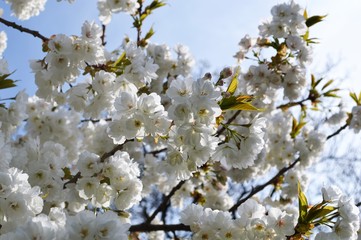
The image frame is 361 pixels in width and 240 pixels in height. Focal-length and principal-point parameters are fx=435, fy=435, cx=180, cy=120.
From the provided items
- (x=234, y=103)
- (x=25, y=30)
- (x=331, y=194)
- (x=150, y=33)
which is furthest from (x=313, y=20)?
(x=25, y=30)

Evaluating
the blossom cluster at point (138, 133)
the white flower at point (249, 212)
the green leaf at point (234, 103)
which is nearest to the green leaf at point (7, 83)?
the blossom cluster at point (138, 133)

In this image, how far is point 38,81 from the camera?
2.82 m

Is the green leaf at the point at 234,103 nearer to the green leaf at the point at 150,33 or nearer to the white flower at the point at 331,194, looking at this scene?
the white flower at the point at 331,194

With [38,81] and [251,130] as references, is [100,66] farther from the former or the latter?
[251,130]

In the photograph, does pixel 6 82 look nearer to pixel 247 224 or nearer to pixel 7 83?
A: pixel 7 83

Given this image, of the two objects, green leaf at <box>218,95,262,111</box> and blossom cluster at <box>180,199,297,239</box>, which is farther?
blossom cluster at <box>180,199,297,239</box>

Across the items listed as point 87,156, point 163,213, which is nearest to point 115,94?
point 87,156

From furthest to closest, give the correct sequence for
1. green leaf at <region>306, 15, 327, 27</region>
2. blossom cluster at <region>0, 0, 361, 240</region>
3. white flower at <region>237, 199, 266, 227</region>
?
1. green leaf at <region>306, 15, 327, 27</region>
2. white flower at <region>237, 199, 266, 227</region>
3. blossom cluster at <region>0, 0, 361, 240</region>

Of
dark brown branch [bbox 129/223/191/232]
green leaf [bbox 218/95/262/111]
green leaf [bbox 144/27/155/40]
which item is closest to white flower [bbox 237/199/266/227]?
dark brown branch [bbox 129/223/191/232]

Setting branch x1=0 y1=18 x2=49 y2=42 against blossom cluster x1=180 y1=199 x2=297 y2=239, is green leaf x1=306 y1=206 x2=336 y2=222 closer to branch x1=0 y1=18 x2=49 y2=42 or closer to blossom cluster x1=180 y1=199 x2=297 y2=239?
blossom cluster x1=180 y1=199 x2=297 y2=239


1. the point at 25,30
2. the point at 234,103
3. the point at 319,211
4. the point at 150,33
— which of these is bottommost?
the point at 319,211

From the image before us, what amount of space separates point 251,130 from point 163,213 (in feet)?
8.52

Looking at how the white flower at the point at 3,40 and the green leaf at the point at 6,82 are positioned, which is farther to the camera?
the white flower at the point at 3,40

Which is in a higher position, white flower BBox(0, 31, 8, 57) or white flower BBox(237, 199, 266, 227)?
white flower BBox(0, 31, 8, 57)
